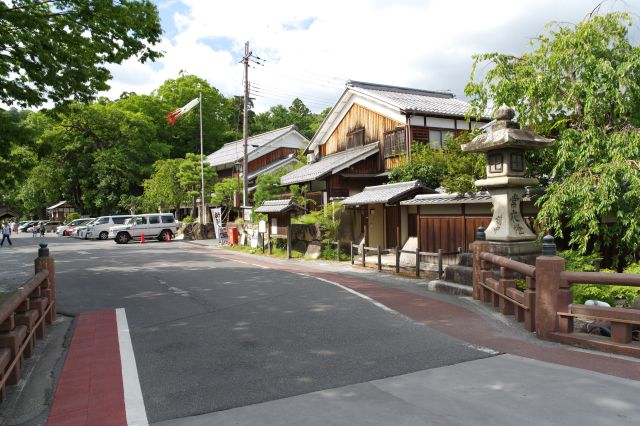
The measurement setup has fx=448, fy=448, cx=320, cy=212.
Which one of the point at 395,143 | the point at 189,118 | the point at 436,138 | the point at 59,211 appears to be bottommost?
the point at 59,211

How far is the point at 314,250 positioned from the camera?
19.5 metres

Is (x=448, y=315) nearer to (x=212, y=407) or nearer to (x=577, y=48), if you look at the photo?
(x=212, y=407)

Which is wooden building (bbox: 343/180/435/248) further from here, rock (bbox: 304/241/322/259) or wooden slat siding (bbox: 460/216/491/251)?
wooden slat siding (bbox: 460/216/491/251)

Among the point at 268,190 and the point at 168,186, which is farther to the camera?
the point at 168,186

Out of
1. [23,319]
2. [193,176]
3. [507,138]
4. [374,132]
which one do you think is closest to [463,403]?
[23,319]

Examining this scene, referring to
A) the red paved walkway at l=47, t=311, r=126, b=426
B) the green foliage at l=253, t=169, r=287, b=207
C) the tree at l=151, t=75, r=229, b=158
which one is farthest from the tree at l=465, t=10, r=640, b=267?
the tree at l=151, t=75, r=229, b=158

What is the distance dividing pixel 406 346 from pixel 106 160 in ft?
142

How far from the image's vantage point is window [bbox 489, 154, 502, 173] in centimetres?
947

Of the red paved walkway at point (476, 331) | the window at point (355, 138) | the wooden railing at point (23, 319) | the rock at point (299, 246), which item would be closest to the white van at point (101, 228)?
the window at point (355, 138)

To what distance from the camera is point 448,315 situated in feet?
27.0

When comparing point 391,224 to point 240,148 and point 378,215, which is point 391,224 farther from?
point 240,148

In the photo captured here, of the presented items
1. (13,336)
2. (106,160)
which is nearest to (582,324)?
(13,336)

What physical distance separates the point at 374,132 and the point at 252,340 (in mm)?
18468

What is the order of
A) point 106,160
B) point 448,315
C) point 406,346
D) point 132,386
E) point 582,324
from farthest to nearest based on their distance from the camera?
point 106,160, point 448,315, point 582,324, point 406,346, point 132,386
